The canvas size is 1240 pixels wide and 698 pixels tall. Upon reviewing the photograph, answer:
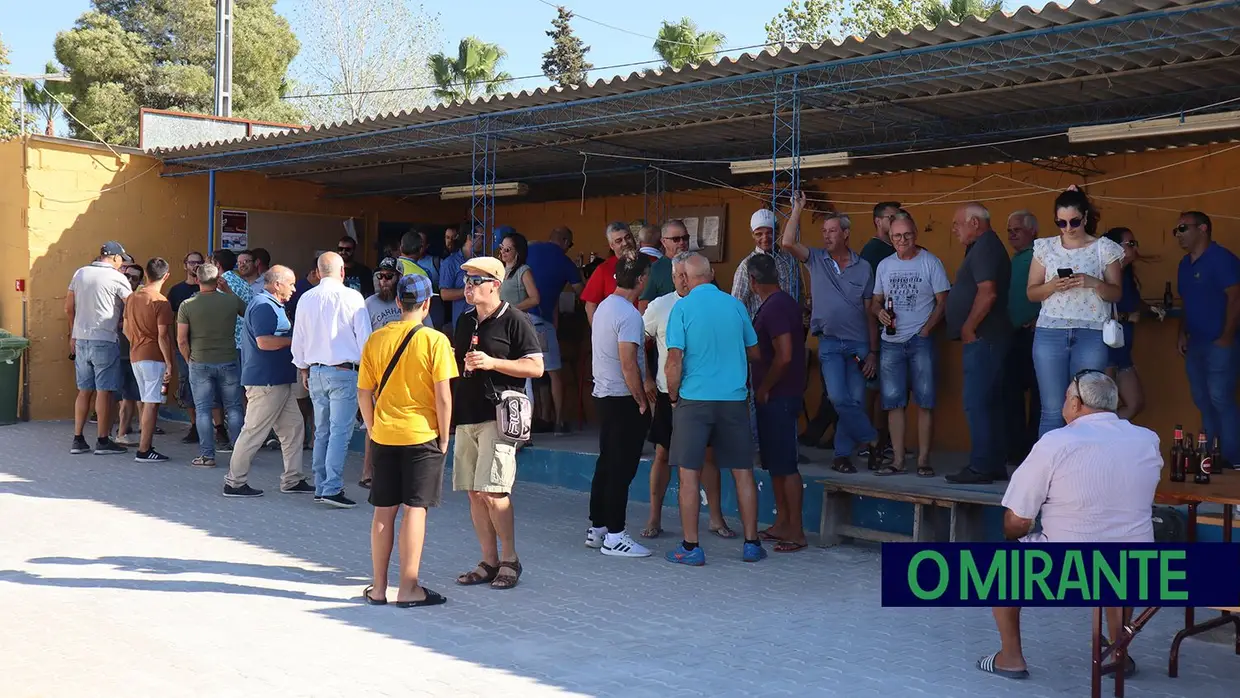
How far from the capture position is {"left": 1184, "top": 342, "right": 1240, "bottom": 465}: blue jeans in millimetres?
7691

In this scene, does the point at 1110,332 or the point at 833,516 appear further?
the point at 833,516

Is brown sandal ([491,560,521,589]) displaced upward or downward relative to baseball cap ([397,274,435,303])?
downward

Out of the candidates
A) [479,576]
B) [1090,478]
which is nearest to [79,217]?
[479,576]

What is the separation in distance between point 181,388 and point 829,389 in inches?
292

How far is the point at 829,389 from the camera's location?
8.41m

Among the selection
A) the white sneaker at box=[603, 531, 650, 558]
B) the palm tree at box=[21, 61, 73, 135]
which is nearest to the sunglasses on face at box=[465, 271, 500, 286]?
the white sneaker at box=[603, 531, 650, 558]

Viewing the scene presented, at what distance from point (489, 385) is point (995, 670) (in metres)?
2.88

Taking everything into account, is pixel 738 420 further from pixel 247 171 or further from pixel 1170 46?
pixel 247 171

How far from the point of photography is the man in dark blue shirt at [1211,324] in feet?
25.3

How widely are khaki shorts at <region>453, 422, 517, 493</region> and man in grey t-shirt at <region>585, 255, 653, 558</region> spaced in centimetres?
111

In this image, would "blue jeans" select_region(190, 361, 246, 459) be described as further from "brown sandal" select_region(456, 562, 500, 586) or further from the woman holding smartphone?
the woman holding smartphone

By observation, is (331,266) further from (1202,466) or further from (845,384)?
(1202,466)

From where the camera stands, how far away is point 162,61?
3775cm

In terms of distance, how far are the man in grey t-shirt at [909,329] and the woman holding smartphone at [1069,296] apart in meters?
1.17
